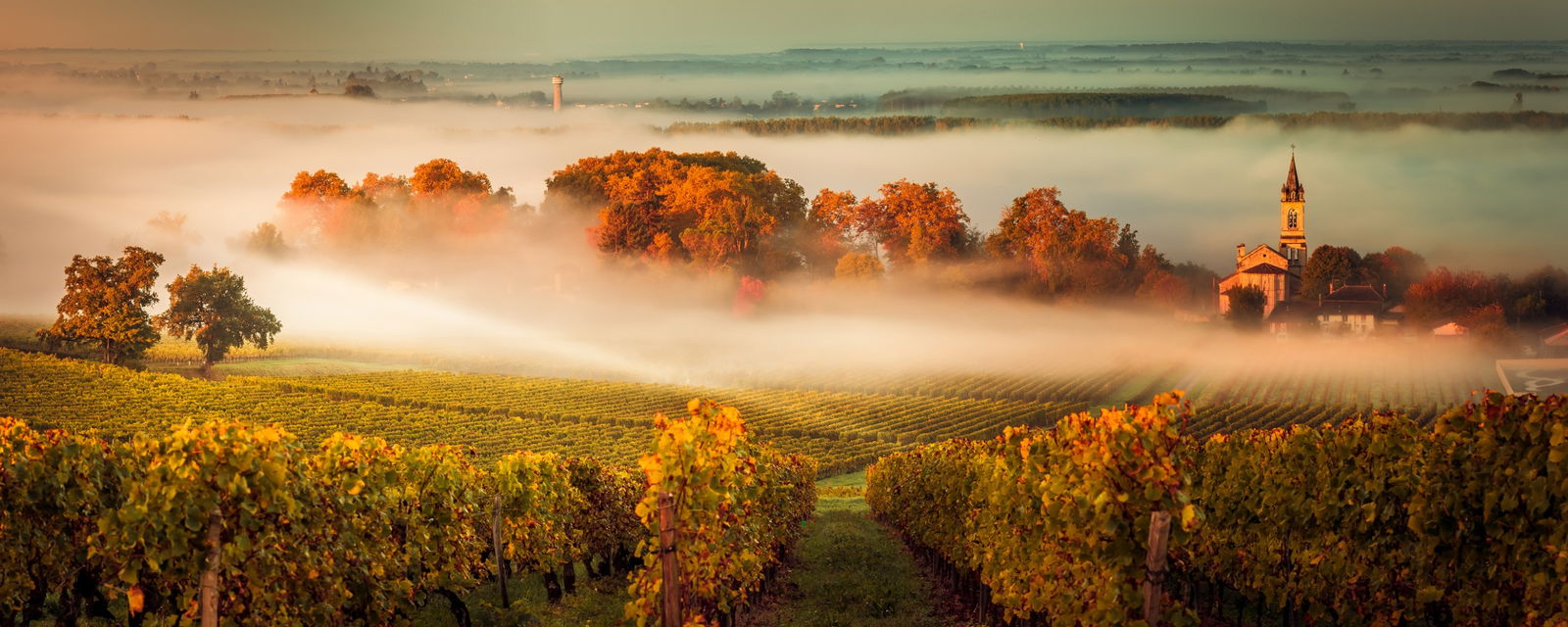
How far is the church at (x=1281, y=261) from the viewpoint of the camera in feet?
218

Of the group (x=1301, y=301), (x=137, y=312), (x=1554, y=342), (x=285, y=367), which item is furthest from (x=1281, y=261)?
(x=137, y=312)

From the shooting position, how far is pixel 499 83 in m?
83.8

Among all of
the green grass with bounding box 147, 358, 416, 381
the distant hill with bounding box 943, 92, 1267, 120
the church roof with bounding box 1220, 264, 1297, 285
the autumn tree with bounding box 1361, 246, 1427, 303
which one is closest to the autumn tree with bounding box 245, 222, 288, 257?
the green grass with bounding box 147, 358, 416, 381

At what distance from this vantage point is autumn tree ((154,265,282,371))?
48719mm

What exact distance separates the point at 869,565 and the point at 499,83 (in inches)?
2755

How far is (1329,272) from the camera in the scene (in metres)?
67.1

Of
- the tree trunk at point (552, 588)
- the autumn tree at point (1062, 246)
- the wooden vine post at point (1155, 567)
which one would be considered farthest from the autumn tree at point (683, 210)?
the wooden vine post at point (1155, 567)

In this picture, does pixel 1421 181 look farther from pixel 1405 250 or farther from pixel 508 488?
pixel 508 488

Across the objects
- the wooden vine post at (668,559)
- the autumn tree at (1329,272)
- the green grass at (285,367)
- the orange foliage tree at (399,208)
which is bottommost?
the wooden vine post at (668,559)

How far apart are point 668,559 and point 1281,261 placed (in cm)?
6535

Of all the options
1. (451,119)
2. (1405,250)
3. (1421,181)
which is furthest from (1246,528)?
(451,119)

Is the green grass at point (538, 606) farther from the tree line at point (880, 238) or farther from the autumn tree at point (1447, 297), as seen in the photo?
the autumn tree at point (1447, 297)

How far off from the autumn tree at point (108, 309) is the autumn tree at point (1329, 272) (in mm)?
52231

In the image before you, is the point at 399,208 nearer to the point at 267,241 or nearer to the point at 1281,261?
the point at 267,241
